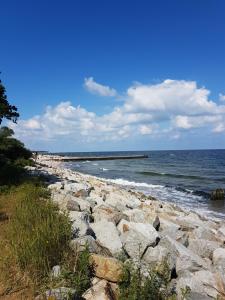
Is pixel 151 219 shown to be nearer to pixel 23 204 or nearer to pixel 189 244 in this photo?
pixel 189 244

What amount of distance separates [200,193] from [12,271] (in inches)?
927

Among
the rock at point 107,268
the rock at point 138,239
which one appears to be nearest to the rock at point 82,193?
the rock at point 138,239

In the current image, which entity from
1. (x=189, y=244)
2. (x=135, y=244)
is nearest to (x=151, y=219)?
(x=189, y=244)

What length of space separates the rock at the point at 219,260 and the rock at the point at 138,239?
1.31 meters

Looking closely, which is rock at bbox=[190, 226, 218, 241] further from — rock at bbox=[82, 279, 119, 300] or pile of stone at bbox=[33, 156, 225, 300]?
rock at bbox=[82, 279, 119, 300]

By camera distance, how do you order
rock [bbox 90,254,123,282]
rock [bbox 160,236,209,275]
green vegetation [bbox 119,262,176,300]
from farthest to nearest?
rock [bbox 160,236,209,275]
rock [bbox 90,254,123,282]
green vegetation [bbox 119,262,176,300]

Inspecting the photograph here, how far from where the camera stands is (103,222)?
7738 mm

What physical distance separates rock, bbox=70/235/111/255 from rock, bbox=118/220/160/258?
0.51 m

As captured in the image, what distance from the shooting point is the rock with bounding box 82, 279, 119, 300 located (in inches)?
185

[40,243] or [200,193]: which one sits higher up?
[40,243]

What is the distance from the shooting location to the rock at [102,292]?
4.70 meters

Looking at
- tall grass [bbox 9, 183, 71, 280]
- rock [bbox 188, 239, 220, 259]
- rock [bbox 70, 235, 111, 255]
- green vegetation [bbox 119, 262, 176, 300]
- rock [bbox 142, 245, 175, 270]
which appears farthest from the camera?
rock [bbox 188, 239, 220, 259]

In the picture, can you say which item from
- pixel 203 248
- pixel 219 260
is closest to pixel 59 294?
pixel 219 260

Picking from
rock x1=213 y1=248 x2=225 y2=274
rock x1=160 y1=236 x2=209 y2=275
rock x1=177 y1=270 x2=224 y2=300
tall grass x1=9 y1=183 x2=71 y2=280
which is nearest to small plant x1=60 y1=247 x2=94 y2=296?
tall grass x1=9 y1=183 x2=71 y2=280
